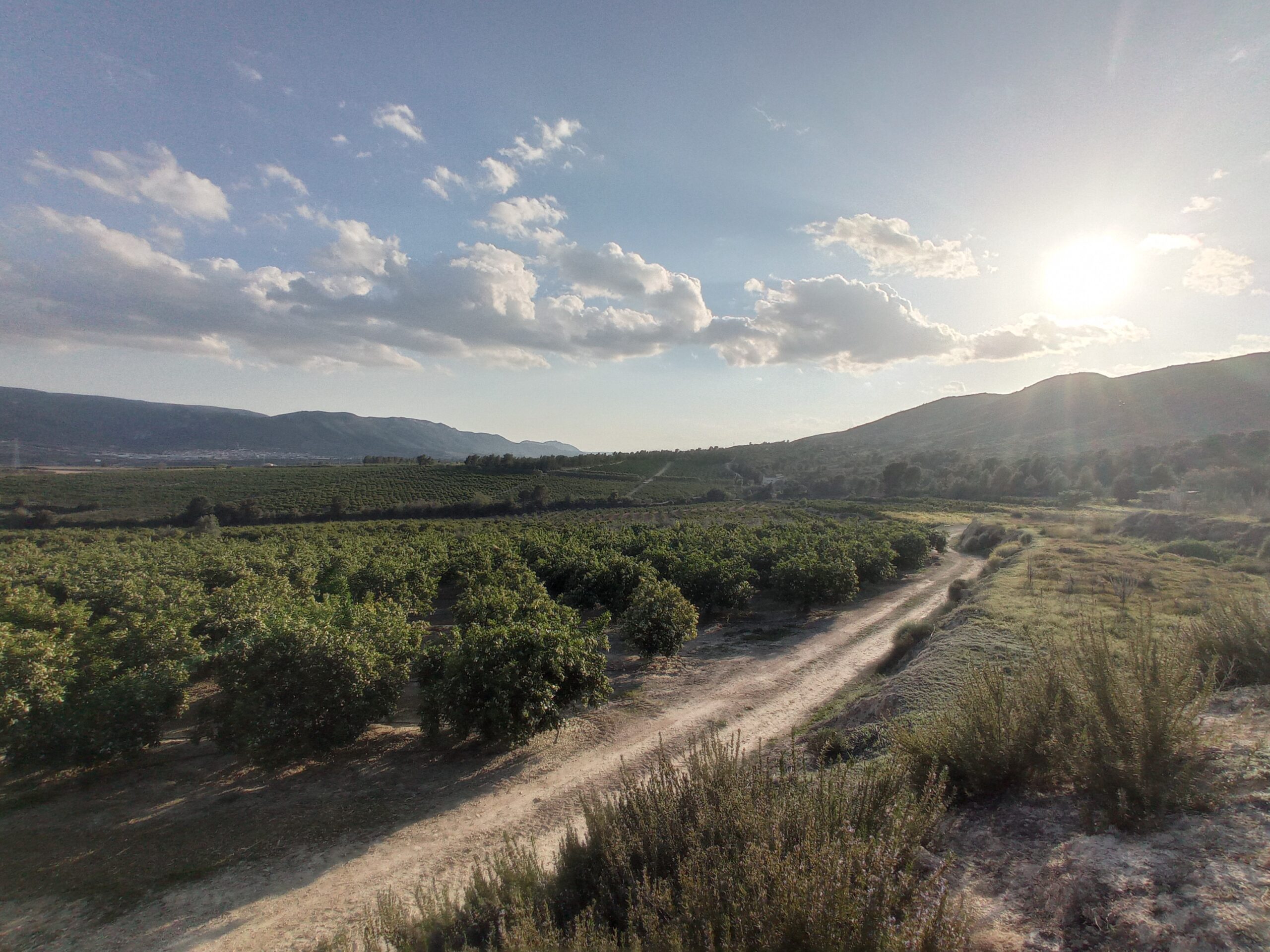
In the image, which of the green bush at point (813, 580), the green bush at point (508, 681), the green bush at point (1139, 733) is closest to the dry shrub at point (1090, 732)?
the green bush at point (1139, 733)

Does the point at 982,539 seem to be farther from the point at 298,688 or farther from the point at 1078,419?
the point at 1078,419

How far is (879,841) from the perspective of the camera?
426 centimetres

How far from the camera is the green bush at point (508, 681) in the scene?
36.6 feet

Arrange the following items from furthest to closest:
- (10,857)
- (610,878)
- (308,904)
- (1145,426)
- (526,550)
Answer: (1145,426) < (526,550) < (10,857) < (308,904) < (610,878)

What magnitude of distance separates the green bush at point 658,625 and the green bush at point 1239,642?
12.0m

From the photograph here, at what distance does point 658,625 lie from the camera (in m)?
17.8

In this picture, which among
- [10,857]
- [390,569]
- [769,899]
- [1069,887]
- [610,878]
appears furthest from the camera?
[390,569]

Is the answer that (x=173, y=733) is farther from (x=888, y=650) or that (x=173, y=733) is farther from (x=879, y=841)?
(x=888, y=650)

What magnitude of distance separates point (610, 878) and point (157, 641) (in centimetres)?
1281

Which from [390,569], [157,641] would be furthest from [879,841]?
[390,569]

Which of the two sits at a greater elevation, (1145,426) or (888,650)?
(1145,426)

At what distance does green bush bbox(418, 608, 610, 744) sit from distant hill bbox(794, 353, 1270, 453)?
126187mm

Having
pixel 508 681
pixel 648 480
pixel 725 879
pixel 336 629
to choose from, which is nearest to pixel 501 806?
pixel 508 681

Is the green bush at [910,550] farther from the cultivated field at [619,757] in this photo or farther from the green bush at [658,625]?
the green bush at [658,625]
